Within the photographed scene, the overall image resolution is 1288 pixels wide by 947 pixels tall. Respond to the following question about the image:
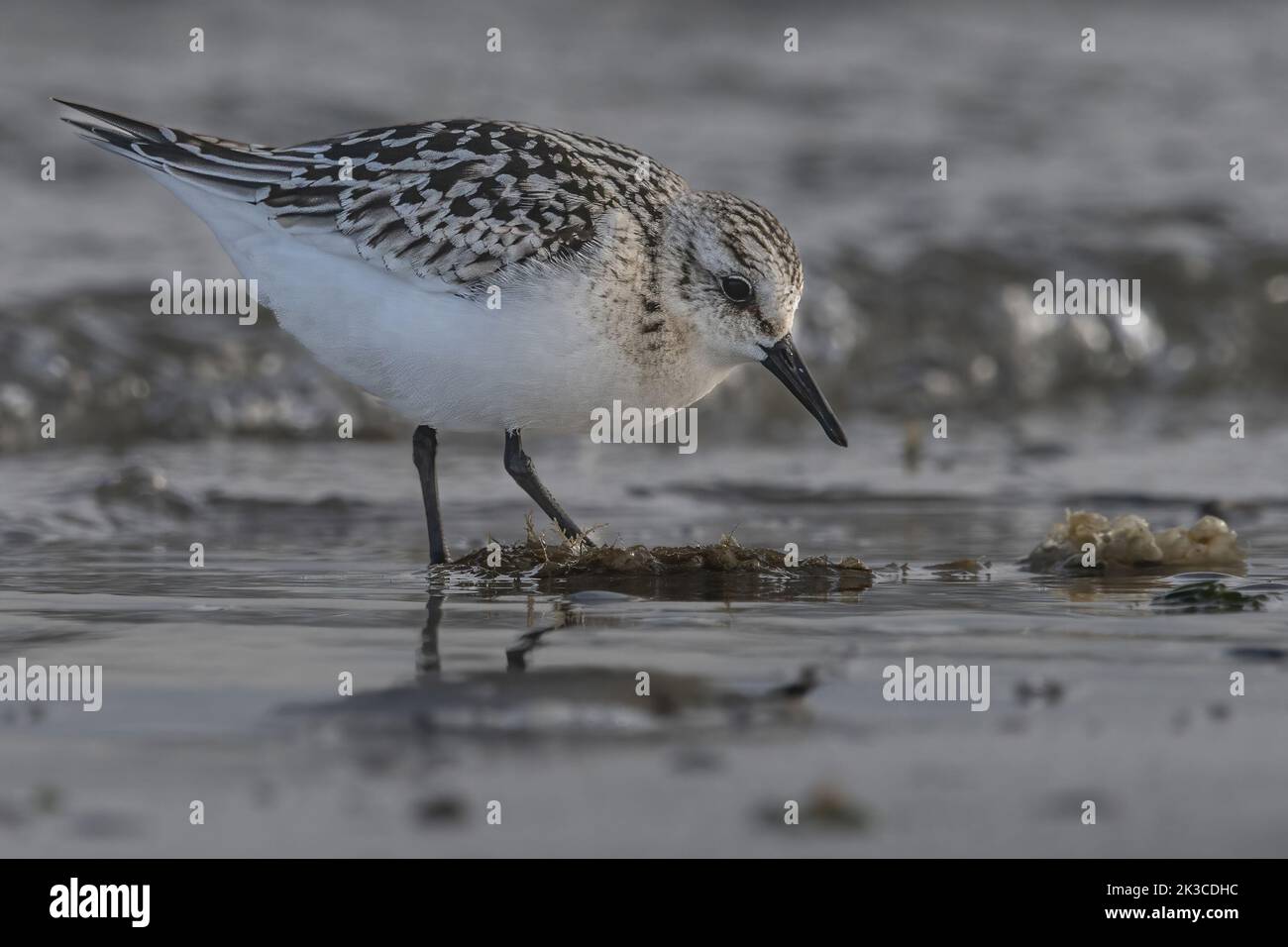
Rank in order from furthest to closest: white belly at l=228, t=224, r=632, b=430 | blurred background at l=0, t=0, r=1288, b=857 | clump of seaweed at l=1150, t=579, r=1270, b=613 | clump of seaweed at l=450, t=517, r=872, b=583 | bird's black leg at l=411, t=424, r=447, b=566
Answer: bird's black leg at l=411, t=424, r=447, b=566 < clump of seaweed at l=450, t=517, r=872, b=583 < white belly at l=228, t=224, r=632, b=430 < clump of seaweed at l=1150, t=579, r=1270, b=613 < blurred background at l=0, t=0, r=1288, b=857

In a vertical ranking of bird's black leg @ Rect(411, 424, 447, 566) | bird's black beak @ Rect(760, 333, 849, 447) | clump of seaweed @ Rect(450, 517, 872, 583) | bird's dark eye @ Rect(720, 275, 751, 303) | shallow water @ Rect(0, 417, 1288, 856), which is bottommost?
shallow water @ Rect(0, 417, 1288, 856)

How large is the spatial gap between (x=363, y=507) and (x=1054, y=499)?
276 centimetres

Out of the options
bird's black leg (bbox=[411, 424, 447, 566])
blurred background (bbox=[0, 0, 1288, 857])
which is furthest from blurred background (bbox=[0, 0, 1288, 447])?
bird's black leg (bbox=[411, 424, 447, 566])

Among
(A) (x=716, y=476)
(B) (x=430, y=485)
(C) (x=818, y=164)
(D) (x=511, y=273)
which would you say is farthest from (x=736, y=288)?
(C) (x=818, y=164)

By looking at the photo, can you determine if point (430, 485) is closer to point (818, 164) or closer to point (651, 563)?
point (651, 563)

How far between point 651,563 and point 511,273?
3.19ft

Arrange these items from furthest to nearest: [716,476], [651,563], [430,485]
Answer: [716,476], [430,485], [651,563]

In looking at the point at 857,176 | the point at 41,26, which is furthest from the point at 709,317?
the point at 41,26

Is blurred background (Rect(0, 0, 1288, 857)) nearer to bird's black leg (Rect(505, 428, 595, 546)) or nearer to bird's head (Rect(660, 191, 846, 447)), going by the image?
bird's black leg (Rect(505, 428, 595, 546))

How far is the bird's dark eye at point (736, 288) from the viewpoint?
17.6 ft

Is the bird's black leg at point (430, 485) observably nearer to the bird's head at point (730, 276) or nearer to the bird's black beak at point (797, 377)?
the bird's head at point (730, 276)

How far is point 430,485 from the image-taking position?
580cm

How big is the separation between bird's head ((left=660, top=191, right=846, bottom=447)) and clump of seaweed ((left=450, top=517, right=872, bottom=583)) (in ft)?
2.02

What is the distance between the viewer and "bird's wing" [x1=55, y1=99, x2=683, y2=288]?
5.22 metres
